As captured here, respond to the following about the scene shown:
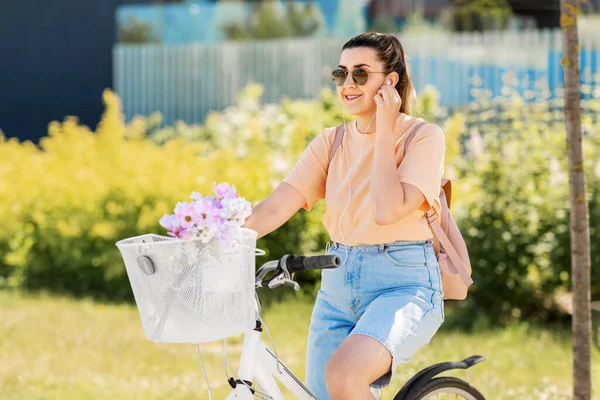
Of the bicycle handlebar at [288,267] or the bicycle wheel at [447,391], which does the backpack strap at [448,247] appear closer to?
the bicycle wheel at [447,391]

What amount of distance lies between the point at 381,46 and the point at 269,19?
12587 mm

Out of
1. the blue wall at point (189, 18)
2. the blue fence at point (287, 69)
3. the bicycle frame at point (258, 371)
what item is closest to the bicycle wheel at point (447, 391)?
the bicycle frame at point (258, 371)

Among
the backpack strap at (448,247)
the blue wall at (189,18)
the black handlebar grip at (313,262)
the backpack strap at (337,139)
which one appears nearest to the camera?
the black handlebar grip at (313,262)

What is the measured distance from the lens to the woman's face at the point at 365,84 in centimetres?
296

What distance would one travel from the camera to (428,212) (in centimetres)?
296

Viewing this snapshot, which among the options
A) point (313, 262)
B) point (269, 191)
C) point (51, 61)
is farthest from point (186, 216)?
point (51, 61)

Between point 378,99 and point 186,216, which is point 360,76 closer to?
point 378,99

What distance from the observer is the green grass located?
5.05 metres

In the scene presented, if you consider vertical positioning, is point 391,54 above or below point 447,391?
above

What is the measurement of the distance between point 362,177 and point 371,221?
0.50 ft

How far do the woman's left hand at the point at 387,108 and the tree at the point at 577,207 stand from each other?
3.77 ft

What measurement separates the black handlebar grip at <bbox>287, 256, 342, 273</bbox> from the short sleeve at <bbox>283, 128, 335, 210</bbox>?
0.47 metres

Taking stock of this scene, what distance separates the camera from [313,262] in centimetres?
257

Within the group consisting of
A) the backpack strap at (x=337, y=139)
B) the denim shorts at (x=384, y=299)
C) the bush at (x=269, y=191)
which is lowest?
the bush at (x=269, y=191)
